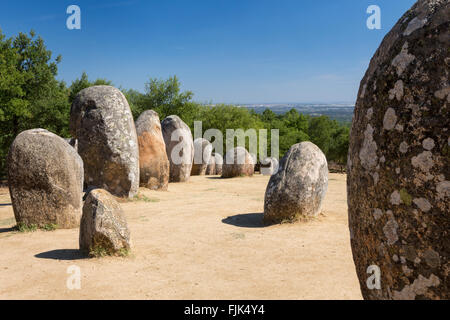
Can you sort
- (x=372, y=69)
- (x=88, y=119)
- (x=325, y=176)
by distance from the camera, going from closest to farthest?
1. (x=372, y=69)
2. (x=325, y=176)
3. (x=88, y=119)

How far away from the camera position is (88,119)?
11047 millimetres

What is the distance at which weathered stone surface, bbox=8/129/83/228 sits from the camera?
25.5 ft

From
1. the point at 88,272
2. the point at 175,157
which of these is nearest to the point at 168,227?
the point at 88,272

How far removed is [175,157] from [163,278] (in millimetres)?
12334

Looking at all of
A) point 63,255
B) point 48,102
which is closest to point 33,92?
point 48,102

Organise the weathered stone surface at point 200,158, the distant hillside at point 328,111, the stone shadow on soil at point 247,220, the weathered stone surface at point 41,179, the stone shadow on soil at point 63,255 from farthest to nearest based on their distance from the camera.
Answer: the distant hillside at point 328,111, the weathered stone surface at point 200,158, the stone shadow on soil at point 247,220, the weathered stone surface at point 41,179, the stone shadow on soil at point 63,255

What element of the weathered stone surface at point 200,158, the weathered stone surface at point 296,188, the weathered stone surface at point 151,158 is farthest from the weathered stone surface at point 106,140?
the weathered stone surface at point 200,158

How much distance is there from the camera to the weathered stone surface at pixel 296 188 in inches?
336

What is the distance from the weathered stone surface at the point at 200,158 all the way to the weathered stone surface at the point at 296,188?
12.9 meters

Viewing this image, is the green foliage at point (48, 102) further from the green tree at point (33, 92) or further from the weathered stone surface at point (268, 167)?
the weathered stone surface at point (268, 167)

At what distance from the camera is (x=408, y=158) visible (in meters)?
1.68

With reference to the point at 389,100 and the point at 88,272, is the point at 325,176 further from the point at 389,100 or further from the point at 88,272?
the point at 389,100

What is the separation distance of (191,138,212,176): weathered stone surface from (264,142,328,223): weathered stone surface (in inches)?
508

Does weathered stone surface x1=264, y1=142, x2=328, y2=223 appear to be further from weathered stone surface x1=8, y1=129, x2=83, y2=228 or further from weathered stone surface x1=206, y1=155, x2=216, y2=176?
weathered stone surface x1=206, y1=155, x2=216, y2=176
